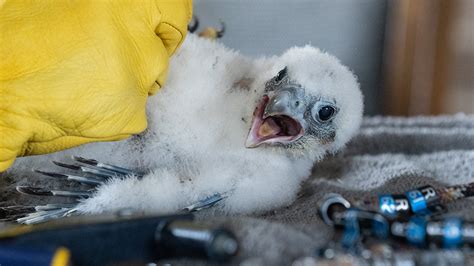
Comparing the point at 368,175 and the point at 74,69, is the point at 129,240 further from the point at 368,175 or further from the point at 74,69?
the point at 368,175

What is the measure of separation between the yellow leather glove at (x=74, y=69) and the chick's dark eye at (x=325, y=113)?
26 centimetres

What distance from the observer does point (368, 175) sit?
1071mm

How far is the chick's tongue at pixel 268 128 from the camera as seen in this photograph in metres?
0.93

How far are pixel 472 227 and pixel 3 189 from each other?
629mm

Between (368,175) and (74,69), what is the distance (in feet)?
1.76

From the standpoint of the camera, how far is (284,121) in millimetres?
970

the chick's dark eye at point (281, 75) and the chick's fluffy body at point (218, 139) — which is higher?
the chick's dark eye at point (281, 75)

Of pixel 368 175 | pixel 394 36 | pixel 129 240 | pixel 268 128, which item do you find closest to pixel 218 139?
pixel 268 128

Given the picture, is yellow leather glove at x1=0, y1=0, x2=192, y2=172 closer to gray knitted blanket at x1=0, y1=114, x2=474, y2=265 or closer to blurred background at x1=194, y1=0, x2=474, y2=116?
gray knitted blanket at x1=0, y1=114, x2=474, y2=265

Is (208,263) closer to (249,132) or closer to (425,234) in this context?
(425,234)

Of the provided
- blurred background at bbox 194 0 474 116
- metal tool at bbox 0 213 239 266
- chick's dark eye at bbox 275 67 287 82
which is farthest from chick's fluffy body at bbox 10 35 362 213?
blurred background at bbox 194 0 474 116

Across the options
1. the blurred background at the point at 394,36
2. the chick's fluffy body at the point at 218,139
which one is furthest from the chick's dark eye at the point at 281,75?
the blurred background at the point at 394,36

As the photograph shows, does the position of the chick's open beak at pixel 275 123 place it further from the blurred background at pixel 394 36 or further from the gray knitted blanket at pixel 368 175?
the blurred background at pixel 394 36

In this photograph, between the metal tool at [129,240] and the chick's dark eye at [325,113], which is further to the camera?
the chick's dark eye at [325,113]
